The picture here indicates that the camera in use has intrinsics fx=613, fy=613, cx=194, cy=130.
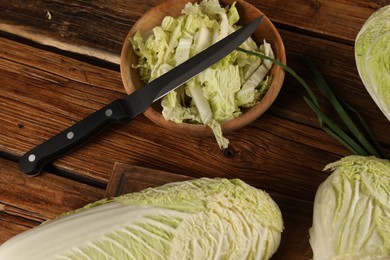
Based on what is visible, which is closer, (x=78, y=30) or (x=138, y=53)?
(x=138, y=53)

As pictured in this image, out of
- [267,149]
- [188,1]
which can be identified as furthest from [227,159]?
[188,1]

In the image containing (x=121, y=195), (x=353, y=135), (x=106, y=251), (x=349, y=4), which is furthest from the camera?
(x=349, y=4)

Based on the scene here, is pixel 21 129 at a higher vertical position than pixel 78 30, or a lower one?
lower

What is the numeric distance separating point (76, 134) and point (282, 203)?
1.99 ft

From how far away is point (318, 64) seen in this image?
6.06 feet

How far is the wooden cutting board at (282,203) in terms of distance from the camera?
1649 mm

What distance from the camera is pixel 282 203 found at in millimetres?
1677

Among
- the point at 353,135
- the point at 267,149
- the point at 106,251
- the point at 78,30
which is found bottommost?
the point at 353,135

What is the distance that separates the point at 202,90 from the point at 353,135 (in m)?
0.46

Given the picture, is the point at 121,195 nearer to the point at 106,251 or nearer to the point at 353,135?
the point at 106,251

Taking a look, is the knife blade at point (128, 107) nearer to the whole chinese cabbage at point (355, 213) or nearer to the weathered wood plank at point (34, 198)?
the weathered wood plank at point (34, 198)

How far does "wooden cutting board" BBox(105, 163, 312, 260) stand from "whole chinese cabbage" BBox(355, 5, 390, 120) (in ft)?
1.18

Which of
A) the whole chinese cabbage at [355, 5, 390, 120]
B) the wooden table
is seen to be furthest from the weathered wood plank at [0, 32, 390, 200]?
the whole chinese cabbage at [355, 5, 390, 120]

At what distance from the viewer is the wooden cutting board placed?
1.65 metres
